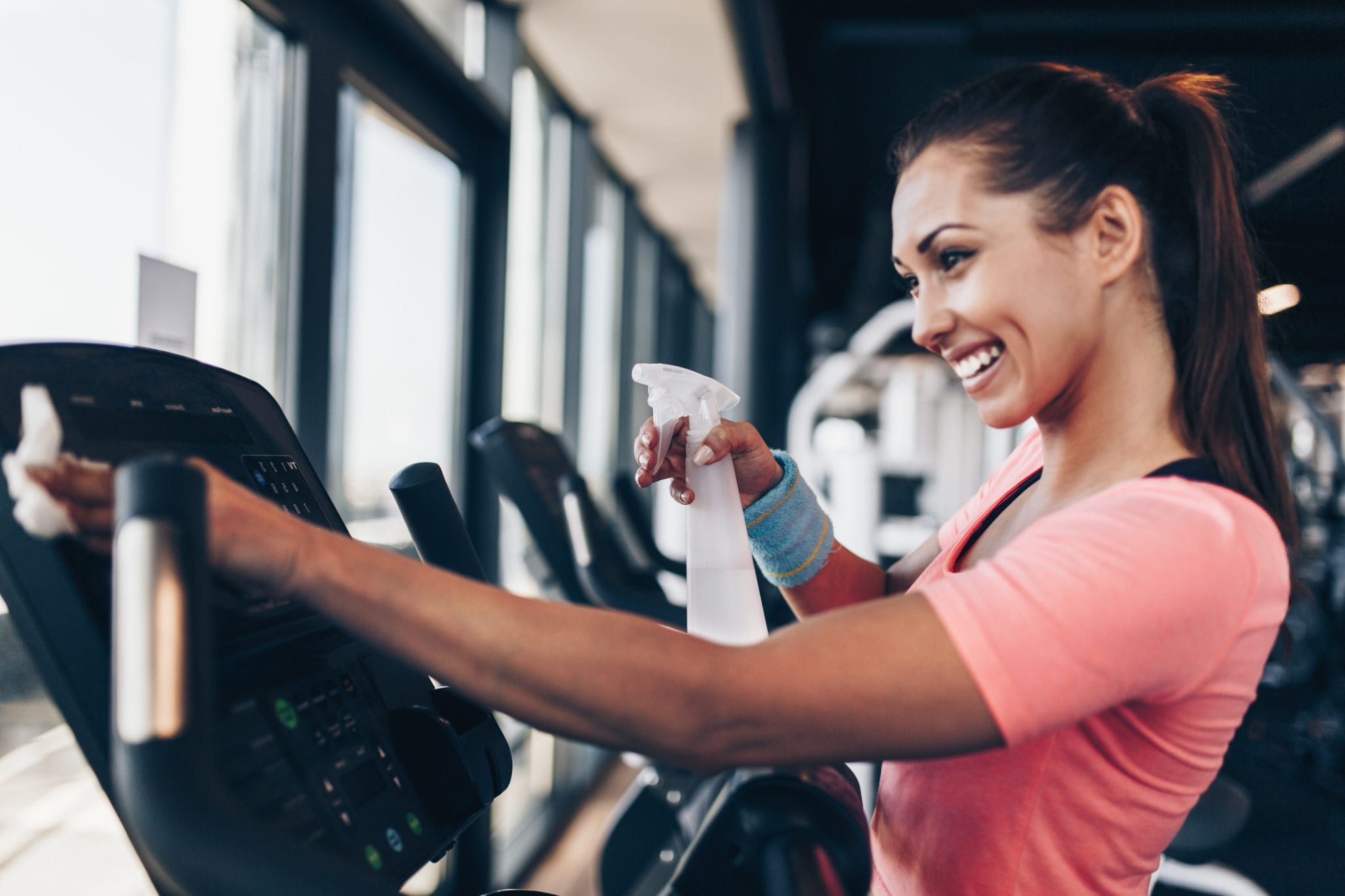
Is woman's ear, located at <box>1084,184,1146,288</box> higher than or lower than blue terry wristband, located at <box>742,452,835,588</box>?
higher

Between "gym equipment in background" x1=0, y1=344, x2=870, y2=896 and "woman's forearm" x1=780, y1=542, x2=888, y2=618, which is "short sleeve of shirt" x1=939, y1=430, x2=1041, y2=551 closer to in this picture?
"woman's forearm" x1=780, y1=542, x2=888, y2=618

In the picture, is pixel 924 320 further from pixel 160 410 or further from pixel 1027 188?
pixel 160 410

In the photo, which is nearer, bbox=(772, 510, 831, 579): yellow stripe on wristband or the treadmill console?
the treadmill console

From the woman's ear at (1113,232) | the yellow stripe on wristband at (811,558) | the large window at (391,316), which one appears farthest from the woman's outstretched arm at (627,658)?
the large window at (391,316)

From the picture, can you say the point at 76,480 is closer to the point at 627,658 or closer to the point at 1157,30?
the point at 627,658

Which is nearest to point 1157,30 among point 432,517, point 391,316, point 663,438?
point 391,316

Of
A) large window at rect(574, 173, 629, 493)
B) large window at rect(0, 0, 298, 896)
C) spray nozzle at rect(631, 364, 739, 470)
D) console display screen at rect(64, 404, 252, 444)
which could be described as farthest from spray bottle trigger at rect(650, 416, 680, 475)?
large window at rect(574, 173, 629, 493)

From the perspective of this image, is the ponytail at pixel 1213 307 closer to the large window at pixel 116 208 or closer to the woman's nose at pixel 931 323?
the woman's nose at pixel 931 323

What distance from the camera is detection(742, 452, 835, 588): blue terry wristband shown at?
1121mm

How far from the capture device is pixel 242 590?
25.9 inches

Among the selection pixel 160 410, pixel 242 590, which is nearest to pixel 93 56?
pixel 160 410

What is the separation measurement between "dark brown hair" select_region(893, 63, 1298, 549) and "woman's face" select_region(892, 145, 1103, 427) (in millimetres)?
21

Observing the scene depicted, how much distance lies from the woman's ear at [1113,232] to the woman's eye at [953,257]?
0.10m

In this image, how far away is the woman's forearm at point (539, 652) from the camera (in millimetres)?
549
